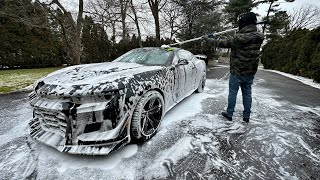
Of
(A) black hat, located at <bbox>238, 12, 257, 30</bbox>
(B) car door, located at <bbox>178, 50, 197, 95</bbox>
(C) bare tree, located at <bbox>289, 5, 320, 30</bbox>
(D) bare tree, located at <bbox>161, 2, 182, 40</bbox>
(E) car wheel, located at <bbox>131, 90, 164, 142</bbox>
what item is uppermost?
(C) bare tree, located at <bbox>289, 5, 320, 30</bbox>

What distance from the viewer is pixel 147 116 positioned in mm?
2453

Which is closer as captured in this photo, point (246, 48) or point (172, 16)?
point (246, 48)

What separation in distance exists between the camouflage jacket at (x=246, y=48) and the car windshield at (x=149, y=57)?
40.9 inches

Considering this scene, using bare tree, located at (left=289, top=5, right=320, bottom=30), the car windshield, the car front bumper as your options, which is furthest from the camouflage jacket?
bare tree, located at (left=289, top=5, right=320, bottom=30)

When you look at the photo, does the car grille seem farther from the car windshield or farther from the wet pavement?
the car windshield

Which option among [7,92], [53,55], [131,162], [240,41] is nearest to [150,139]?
[131,162]

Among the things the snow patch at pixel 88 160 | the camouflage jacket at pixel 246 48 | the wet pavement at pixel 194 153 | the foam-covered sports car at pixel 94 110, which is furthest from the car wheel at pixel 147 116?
the camouflage jacket at pixel 246 48

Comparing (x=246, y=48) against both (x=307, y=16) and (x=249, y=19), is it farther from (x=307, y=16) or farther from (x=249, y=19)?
(x=307, y=16)

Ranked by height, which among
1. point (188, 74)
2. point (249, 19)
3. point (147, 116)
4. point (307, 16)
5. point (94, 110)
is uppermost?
point (307, 16)

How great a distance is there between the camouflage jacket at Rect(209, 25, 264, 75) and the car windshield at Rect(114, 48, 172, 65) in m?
1.04

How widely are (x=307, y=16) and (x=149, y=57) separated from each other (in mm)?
43186

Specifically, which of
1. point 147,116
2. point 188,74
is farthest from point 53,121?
point 188,74

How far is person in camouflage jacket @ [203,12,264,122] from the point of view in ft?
9.60

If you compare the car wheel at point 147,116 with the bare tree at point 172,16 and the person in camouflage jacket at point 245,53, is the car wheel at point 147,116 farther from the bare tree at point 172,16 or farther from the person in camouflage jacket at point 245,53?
the bare tree at point 172,16
